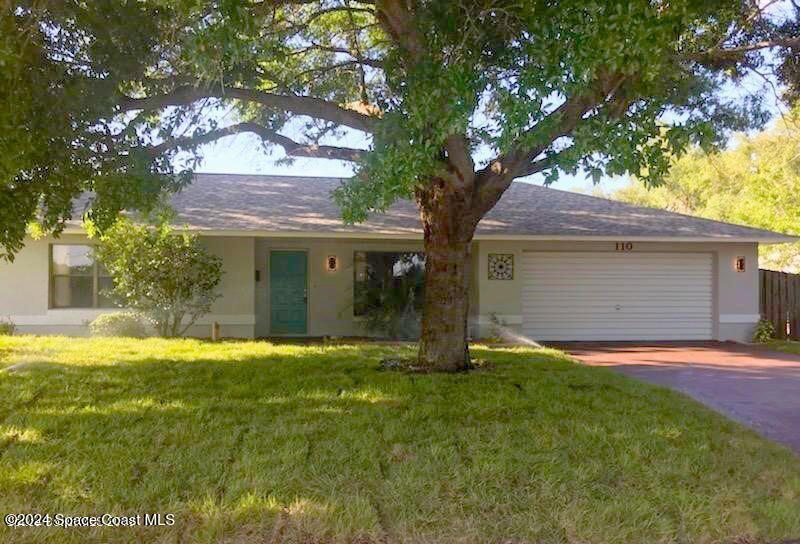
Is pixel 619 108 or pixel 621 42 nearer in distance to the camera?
pixel 621 42

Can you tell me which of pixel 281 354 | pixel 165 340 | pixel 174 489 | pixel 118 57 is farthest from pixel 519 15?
pixel 165 340

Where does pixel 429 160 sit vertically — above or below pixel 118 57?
below

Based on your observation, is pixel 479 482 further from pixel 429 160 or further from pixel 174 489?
pixel 429 160

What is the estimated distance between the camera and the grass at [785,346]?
13.6m

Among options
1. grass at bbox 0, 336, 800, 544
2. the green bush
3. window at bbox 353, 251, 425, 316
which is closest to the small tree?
the green bush

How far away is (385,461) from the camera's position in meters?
5.48

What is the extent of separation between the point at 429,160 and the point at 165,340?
26.6 feet

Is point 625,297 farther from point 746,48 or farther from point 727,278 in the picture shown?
point 746,48

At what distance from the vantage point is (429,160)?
6656 millimetres

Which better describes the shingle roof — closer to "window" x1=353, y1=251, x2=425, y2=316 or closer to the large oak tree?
"window" x1=353, y1=251, x2=425, y2=316

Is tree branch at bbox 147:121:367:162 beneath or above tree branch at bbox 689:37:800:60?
beneath

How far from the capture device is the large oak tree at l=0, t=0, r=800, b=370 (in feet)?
20.2

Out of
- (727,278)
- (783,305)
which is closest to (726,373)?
(727,278)

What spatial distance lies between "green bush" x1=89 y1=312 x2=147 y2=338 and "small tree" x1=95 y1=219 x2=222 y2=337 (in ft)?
1.28
